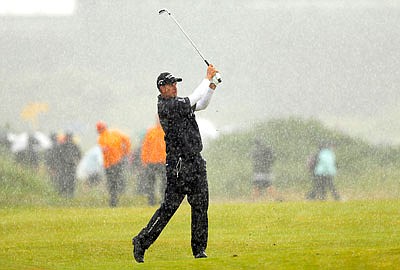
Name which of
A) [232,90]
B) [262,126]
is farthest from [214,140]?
[232,90]

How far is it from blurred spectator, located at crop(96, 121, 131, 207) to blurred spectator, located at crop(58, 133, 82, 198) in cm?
306

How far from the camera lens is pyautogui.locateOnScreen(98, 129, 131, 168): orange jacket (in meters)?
25.2

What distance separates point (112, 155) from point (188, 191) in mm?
12602

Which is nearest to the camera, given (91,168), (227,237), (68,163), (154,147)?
(227,237)

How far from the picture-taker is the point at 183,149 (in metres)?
12.7

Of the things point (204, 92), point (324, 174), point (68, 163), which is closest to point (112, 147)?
point (68, 163)

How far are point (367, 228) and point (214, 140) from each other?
16052 mm

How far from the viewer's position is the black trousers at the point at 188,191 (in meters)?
12.7

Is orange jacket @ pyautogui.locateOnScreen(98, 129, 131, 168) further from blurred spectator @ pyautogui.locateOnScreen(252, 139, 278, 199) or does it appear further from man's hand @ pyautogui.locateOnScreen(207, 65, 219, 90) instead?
man's hand @ pyautogui.locateOnScreen(207, 65, 219, 90)

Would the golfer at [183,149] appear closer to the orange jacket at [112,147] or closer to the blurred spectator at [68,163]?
the orange jacket at [112,147]

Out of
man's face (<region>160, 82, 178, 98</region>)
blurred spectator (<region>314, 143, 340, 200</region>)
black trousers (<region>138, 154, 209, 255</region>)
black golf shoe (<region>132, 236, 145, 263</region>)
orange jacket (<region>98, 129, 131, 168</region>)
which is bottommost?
black golf shoe (<region>132, 236, 145, 263</region>)

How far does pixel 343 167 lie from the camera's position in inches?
1233

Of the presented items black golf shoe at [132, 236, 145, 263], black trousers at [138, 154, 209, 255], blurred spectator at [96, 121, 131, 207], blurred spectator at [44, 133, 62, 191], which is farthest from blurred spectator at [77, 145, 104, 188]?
black trousers at [138, 154, 209, 255]

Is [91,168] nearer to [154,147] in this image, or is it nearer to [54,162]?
[54,162]
